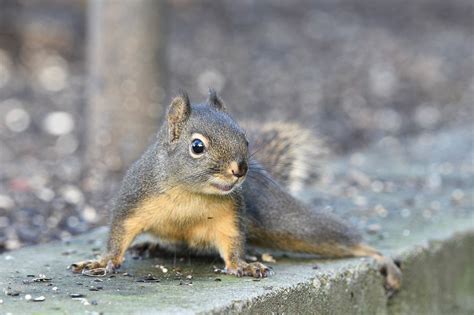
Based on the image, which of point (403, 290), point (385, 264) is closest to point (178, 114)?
point (385, 264)

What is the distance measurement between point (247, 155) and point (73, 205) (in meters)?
2.09

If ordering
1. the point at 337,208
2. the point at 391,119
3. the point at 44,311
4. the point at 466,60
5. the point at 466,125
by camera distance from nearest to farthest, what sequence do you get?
1. the point at 44,311
2. the point at 337,208
3. the point at 466,125
4. the point at 391,119
5. the point at 466,60

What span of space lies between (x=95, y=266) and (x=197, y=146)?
55 centimetres

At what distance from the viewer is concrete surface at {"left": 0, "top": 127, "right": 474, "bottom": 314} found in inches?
105

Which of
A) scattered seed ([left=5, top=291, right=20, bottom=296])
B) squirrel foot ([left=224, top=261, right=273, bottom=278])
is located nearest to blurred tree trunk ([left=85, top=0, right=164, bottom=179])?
squirrel foot ([left=224, top=261, right=273, bottom=278])

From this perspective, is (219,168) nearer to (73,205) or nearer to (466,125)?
(73,205)

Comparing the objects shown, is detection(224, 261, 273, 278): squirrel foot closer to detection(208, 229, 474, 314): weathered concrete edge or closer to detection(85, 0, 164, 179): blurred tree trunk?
detection(208, 229, 474, 314): weathered concrete edge

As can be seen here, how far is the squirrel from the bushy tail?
10.1 inches

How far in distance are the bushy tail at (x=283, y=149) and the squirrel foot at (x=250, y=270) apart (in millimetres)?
636

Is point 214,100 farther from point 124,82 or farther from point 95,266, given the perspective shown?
point 124,82

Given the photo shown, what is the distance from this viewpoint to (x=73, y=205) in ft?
15.9

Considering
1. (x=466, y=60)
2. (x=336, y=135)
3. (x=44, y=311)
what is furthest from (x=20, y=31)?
(x=44, y=311)

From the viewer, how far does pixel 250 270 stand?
3076mm

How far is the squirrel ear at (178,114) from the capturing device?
3.06 metres
